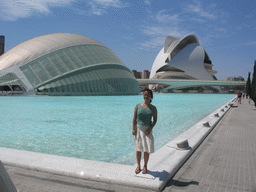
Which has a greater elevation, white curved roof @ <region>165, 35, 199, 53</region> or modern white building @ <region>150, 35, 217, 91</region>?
white curved roof @ <region>165, 35, 199, 53</region>

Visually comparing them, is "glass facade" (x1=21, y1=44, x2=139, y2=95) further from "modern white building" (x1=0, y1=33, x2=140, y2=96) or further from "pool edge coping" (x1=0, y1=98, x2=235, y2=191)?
"pool edge coping" (x1=0, y1=98, x2=235, y2=191)

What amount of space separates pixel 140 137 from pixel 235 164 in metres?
1.92

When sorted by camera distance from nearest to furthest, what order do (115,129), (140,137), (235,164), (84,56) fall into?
(140,137) < (235,164) < (115,129) < (84,56)

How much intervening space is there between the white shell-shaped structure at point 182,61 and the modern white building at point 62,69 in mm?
51414

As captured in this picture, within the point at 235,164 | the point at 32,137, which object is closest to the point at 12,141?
the point at 32,137

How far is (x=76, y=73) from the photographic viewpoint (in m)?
32.3

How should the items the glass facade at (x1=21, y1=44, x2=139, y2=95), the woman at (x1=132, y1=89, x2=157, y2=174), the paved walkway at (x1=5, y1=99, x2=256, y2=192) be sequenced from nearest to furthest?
the paved walkway at (x1=5, y1=99, x2=256, y2=192), the woman at (x1=132, y1=89, x2=157, y2=174), the glass facade at (x1=21, y1=44, x2=139, y2=95)

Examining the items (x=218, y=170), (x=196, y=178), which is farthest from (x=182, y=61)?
(x=196, y=178)

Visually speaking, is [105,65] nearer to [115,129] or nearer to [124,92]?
[124,92]

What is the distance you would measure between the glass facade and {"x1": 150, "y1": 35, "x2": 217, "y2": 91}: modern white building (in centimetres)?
5161

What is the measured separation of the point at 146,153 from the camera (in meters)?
3.33

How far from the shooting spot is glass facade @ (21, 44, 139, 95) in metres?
31.0

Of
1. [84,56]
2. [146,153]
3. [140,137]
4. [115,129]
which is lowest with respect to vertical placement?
[115,129]

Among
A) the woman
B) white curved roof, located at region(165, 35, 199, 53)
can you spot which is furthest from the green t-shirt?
white curved roof, located at region(165, 35, 199, 53)
